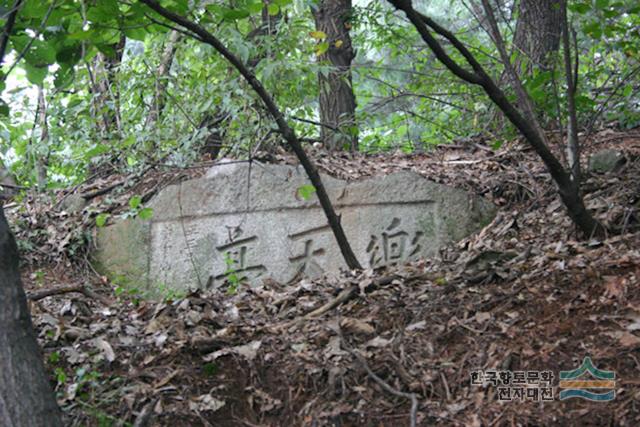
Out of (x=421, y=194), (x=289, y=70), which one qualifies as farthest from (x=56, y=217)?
(x=421, y=194)

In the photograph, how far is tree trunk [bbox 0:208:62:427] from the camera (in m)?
2.27

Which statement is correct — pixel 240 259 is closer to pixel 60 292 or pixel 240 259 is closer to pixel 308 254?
pixel 308 254

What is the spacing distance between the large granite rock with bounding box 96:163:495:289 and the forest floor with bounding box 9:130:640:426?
1.14m

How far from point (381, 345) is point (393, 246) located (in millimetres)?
2315

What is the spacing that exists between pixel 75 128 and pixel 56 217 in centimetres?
114

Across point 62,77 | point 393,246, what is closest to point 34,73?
point 62,77

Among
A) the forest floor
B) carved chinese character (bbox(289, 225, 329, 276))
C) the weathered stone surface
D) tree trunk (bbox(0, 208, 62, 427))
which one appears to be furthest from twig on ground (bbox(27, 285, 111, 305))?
the weathered stone surface

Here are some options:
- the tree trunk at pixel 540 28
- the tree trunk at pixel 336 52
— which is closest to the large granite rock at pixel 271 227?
the tree trunk at pixel 336 52

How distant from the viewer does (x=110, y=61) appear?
289 inches

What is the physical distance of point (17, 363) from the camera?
90.8 inches

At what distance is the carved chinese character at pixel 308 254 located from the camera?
5539 millimetres

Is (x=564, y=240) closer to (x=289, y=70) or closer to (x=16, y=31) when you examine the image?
(x=289, y=70)

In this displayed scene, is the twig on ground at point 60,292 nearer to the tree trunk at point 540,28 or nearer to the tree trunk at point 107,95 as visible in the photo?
the tree trunk at point 107,95

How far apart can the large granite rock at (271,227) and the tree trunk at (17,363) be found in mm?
3131
